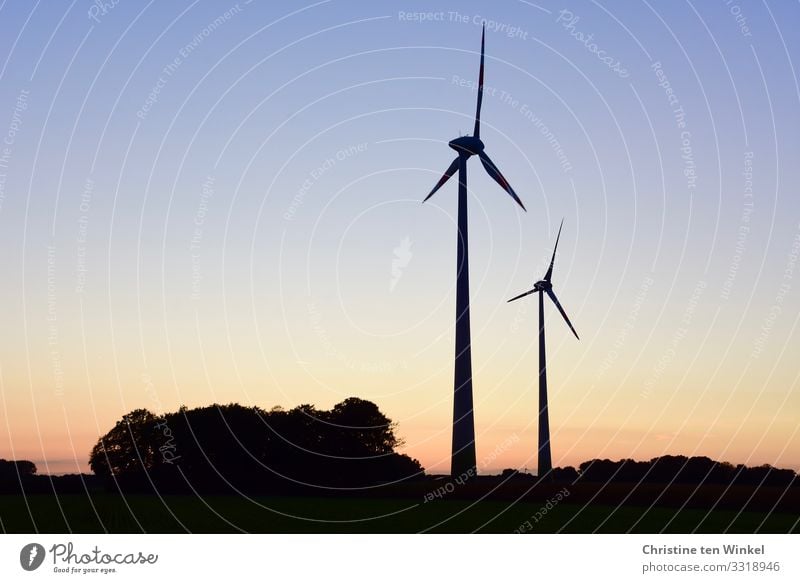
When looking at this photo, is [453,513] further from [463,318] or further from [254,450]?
[254,450]

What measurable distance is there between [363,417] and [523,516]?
7027cm

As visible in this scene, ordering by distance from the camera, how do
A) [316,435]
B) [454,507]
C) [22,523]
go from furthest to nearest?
[316,435], [454,507], [22,523]

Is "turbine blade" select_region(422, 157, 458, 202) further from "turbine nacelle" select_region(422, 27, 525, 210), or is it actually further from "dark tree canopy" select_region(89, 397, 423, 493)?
"dark tree canopy" select_region(89, 397, 423, 493)

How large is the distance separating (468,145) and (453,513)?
4089 cm

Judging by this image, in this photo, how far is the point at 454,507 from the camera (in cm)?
8256

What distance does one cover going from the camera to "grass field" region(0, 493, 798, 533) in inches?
2638
